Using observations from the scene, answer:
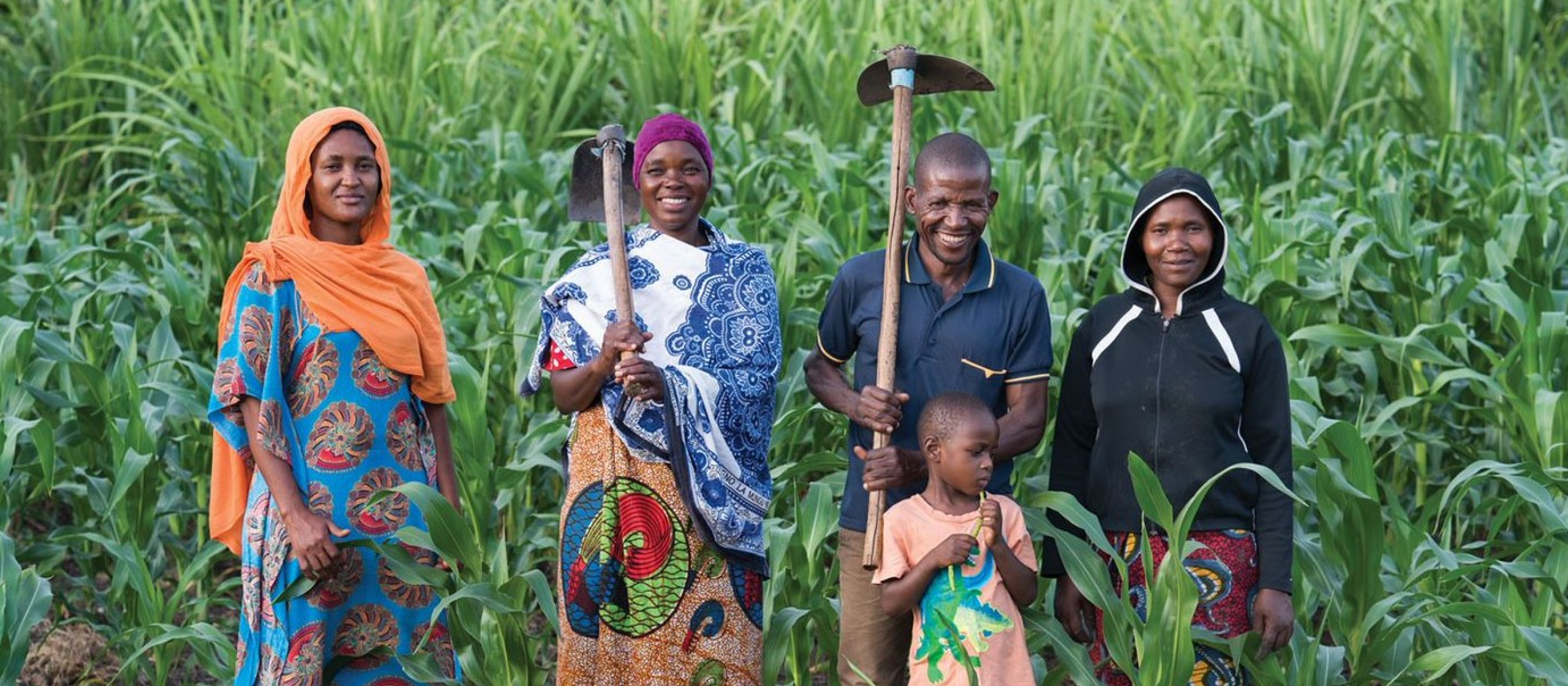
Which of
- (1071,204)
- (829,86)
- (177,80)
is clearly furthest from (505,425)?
(177,80)

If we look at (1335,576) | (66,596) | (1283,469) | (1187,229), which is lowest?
(66,596)

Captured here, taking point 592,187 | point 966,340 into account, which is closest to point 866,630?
point 966,340

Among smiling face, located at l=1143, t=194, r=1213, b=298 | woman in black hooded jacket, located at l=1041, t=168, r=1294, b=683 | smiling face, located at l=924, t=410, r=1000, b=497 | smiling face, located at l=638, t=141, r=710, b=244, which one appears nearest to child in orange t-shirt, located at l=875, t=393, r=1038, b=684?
smiling face, located at l=924, t=410, r=1000, b=497

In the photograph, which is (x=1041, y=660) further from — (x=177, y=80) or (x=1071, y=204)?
(x=177, y=80)

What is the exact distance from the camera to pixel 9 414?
4113 mm

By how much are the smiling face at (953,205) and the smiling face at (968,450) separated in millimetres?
348

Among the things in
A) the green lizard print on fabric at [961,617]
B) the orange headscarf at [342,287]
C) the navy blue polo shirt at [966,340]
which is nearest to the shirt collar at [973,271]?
the navy blue polo shirt at [966,340]

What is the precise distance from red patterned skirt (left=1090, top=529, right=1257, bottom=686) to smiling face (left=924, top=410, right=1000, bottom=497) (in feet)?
1.29

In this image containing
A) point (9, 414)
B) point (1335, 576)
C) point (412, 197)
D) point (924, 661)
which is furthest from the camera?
point (412, 197)

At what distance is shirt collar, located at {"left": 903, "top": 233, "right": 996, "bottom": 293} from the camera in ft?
10.2

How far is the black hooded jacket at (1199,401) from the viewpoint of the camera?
307 cm

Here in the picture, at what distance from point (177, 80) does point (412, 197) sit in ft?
5.15

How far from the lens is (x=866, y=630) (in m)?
3.16

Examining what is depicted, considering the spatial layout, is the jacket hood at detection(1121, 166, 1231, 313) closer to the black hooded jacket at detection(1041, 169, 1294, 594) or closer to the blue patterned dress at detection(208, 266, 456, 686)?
the black hooded jacket at detection(1041, 169, 1294, 594)
